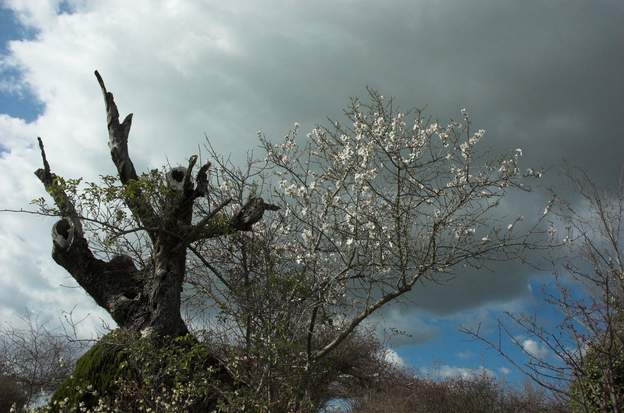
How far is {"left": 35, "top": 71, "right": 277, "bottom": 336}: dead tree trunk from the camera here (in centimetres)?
817

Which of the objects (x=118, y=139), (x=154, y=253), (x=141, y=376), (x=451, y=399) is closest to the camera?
(x=141, y=376)

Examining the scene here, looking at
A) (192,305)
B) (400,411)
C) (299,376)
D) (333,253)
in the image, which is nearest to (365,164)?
(333,253)

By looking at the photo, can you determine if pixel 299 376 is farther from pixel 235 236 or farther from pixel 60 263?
pixel 60 263

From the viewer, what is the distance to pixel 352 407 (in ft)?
50.8

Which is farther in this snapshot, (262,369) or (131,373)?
(131,373)

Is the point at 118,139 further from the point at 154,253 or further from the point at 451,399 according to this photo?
the point at 451,399

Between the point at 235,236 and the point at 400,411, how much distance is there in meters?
7.65

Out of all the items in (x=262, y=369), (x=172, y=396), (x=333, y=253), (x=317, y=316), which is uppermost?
(x=333, y=253)

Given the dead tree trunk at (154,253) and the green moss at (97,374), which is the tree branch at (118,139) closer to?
the dead tree trunk at (154,253)

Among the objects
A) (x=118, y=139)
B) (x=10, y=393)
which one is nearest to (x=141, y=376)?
(x=118, y=139)

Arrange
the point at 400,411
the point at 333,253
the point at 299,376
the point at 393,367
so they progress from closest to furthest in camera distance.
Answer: the point at 299,376 < the point at 333,253 < the point at 400,411 < the point at 393,367

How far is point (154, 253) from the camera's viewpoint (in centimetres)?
855

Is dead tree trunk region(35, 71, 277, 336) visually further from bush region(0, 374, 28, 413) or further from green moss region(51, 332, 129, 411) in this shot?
bush region(0, 374, 28, 413)

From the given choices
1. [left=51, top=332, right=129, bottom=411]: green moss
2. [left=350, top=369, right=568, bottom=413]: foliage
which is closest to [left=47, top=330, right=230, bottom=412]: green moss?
[left=51, top=332, right=129, bottom=411]: green moss
